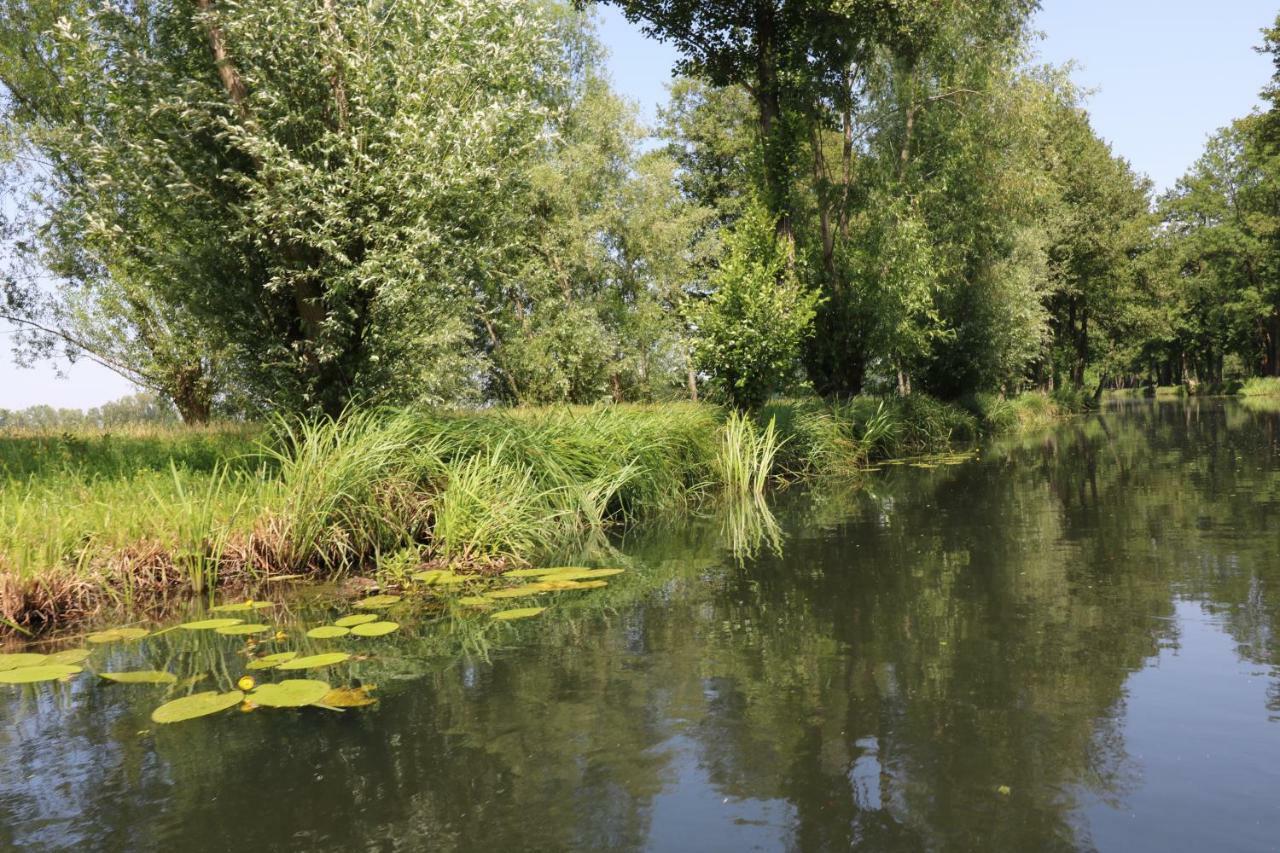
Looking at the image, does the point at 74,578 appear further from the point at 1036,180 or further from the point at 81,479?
the point at 1036,180

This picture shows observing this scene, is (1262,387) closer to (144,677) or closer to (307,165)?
(307,165)

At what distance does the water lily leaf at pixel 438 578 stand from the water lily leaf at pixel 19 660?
3.05 metres

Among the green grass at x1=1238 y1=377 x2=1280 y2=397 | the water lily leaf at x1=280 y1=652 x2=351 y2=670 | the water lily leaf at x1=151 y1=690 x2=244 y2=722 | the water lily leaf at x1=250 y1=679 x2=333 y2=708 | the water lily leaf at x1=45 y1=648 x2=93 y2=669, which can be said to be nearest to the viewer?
the water lily leaf at x1=151 y1=690 x2=244 y2=722

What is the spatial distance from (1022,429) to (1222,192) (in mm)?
39042

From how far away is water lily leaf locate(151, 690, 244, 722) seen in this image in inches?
185

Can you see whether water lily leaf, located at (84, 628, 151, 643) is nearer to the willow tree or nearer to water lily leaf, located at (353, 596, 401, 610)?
water lily leaf, located at (353, 596, 401, 610)

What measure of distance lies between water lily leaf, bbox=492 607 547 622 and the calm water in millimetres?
133

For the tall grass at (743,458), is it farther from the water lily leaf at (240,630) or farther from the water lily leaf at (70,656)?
the water lily leaf at (70,656)

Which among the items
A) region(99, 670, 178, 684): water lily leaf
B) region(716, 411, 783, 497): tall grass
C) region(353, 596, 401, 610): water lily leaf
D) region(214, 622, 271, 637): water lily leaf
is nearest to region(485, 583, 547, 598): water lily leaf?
region(353, 596, 401, 610): water lily leaf

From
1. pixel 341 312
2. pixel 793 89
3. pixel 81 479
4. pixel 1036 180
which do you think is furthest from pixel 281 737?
pixel 1036 180

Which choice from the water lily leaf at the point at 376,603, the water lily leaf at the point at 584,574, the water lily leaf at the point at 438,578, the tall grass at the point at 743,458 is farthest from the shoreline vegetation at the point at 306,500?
the water lily leaf at the point at 584,574

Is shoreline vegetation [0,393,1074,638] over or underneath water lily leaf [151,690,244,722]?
over

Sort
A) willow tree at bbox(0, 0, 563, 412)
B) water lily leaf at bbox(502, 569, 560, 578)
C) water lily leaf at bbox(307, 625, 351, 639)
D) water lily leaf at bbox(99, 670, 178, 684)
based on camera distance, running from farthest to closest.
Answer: willow tree at bbox(0, 0, 563, 412)
water lily leaf at bbox(502, 569, 560, 578)
water lily leaf at bbox(307, 625, 351, 639)
water lily leaf at bbox(99, 670, 178, 684)

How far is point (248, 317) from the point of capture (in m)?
11.9
